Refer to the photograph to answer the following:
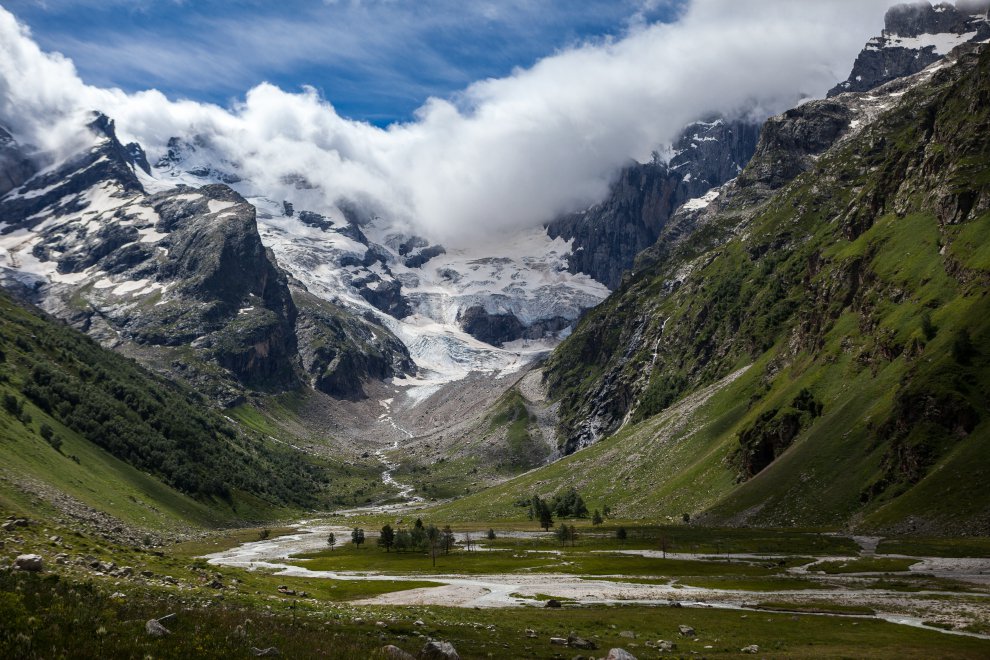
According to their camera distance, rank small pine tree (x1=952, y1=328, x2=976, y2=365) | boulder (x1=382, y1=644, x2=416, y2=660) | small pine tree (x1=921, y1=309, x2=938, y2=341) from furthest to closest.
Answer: small pine tree (x1=921, y1=309, x2=938, y2=341), small pine tree (x1=952, y1=328, x2=976, y2=365), boulder (x1=382, y1=644, x2=416, y2=660)

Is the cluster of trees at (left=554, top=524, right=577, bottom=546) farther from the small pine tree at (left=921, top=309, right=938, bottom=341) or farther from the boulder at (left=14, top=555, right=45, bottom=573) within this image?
the boulder at (left=14, top=555, right=45, bottom=573)

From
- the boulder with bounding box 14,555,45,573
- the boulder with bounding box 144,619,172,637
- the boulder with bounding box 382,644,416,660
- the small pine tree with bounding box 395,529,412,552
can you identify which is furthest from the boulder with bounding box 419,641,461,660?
the small pine tree with bounding box 395,529,412,552

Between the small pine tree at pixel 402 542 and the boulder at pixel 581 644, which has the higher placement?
the boulder at pixel 581 644

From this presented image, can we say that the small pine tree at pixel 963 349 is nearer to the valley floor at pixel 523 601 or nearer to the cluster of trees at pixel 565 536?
the valley floor at pixel 523 601

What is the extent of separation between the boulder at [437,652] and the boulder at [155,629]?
36.3 ft

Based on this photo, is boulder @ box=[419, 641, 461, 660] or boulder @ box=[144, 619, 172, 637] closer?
boulder @ box=[144, 619, 172, 637]

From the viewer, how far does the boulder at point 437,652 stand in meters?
31.3

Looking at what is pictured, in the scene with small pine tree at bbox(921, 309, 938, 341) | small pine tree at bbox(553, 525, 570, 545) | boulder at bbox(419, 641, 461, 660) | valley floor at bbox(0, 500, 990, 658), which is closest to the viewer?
valley floor at bbox(0, 500, 990, 658)

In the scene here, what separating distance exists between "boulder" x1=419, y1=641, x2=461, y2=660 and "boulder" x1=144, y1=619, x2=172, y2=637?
11059 millimetres

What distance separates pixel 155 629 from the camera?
84.8 ft

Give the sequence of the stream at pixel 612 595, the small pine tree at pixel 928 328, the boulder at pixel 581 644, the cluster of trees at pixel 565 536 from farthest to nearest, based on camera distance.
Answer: the small pine tree at pixel 928 328
the cluster of trees at pixel 565 536
the stream at pixel 612 595
the boulder at pixel 581 644

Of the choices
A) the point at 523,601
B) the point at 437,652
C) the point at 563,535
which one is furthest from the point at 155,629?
the point at 563,535

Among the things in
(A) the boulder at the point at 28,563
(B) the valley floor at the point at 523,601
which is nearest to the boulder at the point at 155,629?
(B) the valley floor at the point at 523,601

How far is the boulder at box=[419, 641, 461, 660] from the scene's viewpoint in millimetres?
31348
